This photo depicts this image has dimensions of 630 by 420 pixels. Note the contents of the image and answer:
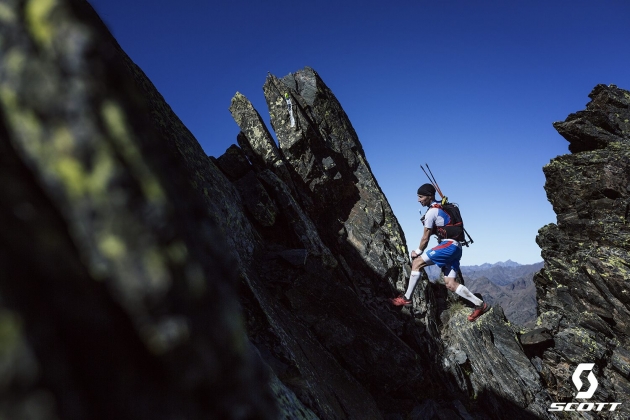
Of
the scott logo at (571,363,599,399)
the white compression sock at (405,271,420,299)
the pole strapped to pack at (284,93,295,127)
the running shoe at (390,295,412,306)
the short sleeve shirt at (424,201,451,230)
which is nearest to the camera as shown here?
the short sleeve shirt at (424,201,451,230)

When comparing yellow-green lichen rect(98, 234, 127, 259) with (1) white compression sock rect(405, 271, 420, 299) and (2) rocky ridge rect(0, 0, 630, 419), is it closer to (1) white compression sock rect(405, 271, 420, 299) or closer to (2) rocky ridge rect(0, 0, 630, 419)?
(2) rocky ridge rect(0, 0, 630, 419)

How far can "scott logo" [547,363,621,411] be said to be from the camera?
1853 centimetres

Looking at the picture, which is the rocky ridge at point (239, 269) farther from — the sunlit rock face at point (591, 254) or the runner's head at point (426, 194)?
the runner's head at point (426, 194)

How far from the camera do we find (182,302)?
2.20m

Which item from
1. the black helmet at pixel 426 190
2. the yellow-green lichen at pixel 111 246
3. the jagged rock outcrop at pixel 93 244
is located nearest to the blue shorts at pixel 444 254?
the black helmet at pixel 426 190

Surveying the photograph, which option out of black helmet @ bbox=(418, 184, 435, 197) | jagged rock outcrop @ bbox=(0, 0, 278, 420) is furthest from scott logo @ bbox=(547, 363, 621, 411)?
jagged rock outcrop @ bbox=(0, 0, 278, 420)

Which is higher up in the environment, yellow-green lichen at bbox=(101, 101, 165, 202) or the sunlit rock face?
yellow-green lichen at bbox=(101, 101, 165, 202)

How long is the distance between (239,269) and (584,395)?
22265 millimetres

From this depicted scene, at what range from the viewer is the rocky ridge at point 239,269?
2.06 meters

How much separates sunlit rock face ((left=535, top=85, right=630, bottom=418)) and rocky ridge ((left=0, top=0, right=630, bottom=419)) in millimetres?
113

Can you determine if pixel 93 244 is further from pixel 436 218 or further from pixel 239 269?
pixel 436 218

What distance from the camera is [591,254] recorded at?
2236 cm

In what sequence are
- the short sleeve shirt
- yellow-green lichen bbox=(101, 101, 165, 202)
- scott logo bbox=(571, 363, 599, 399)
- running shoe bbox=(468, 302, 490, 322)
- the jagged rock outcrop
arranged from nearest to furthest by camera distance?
the jagged rock outcrop, yellow-green lichen bbox=(101, 101, 165, 202), the short sleeve shirt, scott logo bbox=(571, 363, 599, 399), running shoe bbox=(468, 302, 490, 322)

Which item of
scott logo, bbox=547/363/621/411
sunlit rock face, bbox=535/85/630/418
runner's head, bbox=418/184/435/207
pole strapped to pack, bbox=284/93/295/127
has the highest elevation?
pole strapped to pack, bbox=284/93/295/127
